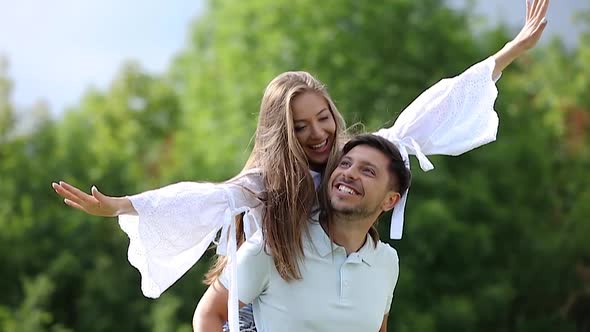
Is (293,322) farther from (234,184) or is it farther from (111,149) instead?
(111,149)

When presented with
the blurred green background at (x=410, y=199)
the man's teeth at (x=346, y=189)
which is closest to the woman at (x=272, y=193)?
the man's teeth at (x=346, y=189)

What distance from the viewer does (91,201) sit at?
8.02 ft

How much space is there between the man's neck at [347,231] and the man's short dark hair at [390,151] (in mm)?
138

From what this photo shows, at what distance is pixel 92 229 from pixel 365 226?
11007mm

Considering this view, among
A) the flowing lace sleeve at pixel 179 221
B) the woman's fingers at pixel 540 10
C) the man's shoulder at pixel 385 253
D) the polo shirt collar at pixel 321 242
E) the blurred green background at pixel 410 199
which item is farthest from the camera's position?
the blurred green background at pixel 410 199

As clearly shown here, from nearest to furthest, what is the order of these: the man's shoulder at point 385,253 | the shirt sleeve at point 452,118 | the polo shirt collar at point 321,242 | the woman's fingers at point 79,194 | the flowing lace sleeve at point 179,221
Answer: the woman's fingers at point 79,194
the flowing lace sleeve at point 179,221
the polo shirt collar at point 321,242
the man's shoulder at point 385,253
the shirt sleeve at point 452,118

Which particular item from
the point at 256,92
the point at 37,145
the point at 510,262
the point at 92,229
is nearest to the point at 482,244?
the point at 510,262

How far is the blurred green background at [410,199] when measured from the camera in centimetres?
1268

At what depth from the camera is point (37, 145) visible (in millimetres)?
14461

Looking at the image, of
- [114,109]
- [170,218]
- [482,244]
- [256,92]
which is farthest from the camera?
[114,109]

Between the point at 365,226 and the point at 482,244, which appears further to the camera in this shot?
the point at 482,244

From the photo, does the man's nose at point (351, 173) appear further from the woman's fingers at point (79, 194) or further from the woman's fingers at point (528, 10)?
the woman's fingers at point (528, 10)

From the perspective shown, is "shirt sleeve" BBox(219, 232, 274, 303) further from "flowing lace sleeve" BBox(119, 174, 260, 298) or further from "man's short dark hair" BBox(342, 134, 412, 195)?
"man's short dark hair" BBox(342, 134, 412, 195)

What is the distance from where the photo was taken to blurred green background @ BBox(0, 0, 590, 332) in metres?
12.7
